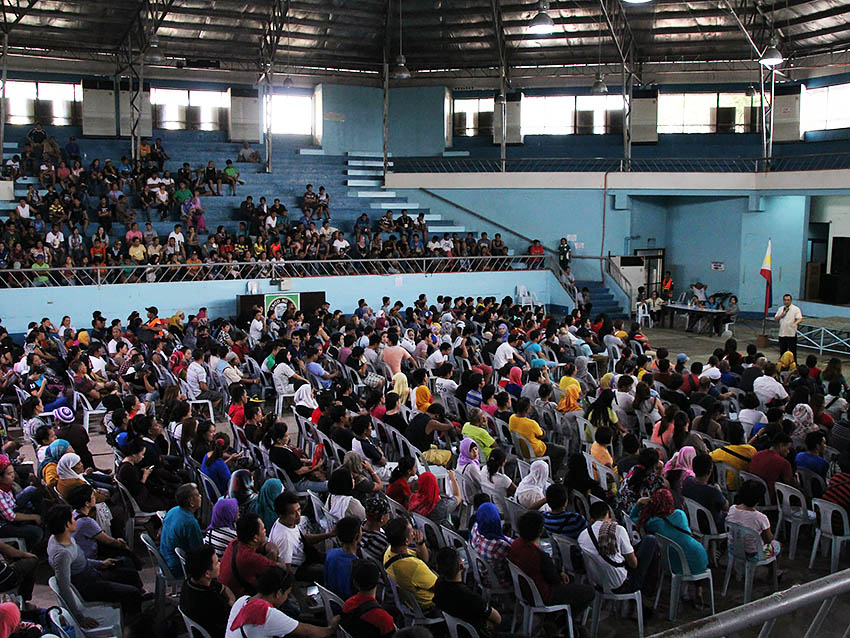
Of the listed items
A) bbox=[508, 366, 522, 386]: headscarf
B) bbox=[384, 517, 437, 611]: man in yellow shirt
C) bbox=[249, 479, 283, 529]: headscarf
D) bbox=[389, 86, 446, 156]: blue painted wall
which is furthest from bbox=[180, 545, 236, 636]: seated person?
bbox=[389, 86, 446, 156]: blue painted wall

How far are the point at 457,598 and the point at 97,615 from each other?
2.35 m

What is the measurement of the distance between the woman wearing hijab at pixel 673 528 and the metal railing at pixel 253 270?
13.6 meters

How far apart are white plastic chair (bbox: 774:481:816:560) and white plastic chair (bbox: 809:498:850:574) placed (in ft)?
0.38

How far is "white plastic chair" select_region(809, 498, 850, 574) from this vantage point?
6.65 meters

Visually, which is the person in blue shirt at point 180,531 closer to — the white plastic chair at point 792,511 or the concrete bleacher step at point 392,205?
the white plastic chair at point 792,511

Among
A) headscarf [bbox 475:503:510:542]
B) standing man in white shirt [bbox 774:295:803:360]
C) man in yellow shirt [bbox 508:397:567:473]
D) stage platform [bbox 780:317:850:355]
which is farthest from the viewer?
stage platform [bbox 780:317:850:355]

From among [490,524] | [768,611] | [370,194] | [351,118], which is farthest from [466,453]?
[351,118]

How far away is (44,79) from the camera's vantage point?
77.9 feet

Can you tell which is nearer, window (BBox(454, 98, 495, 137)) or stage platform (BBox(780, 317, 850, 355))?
stage platform (BBox(780, 317, 850, 355))

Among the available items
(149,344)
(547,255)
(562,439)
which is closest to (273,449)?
(562,439)

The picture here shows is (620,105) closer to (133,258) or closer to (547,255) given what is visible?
(547,255)

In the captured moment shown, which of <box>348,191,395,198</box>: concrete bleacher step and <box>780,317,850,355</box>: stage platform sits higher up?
<box>348,191,395,198</box>: concrete bleacher step

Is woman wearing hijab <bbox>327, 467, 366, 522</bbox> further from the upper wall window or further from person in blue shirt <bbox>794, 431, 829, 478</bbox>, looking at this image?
the upper wall window

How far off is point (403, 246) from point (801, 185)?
33.9 feet
